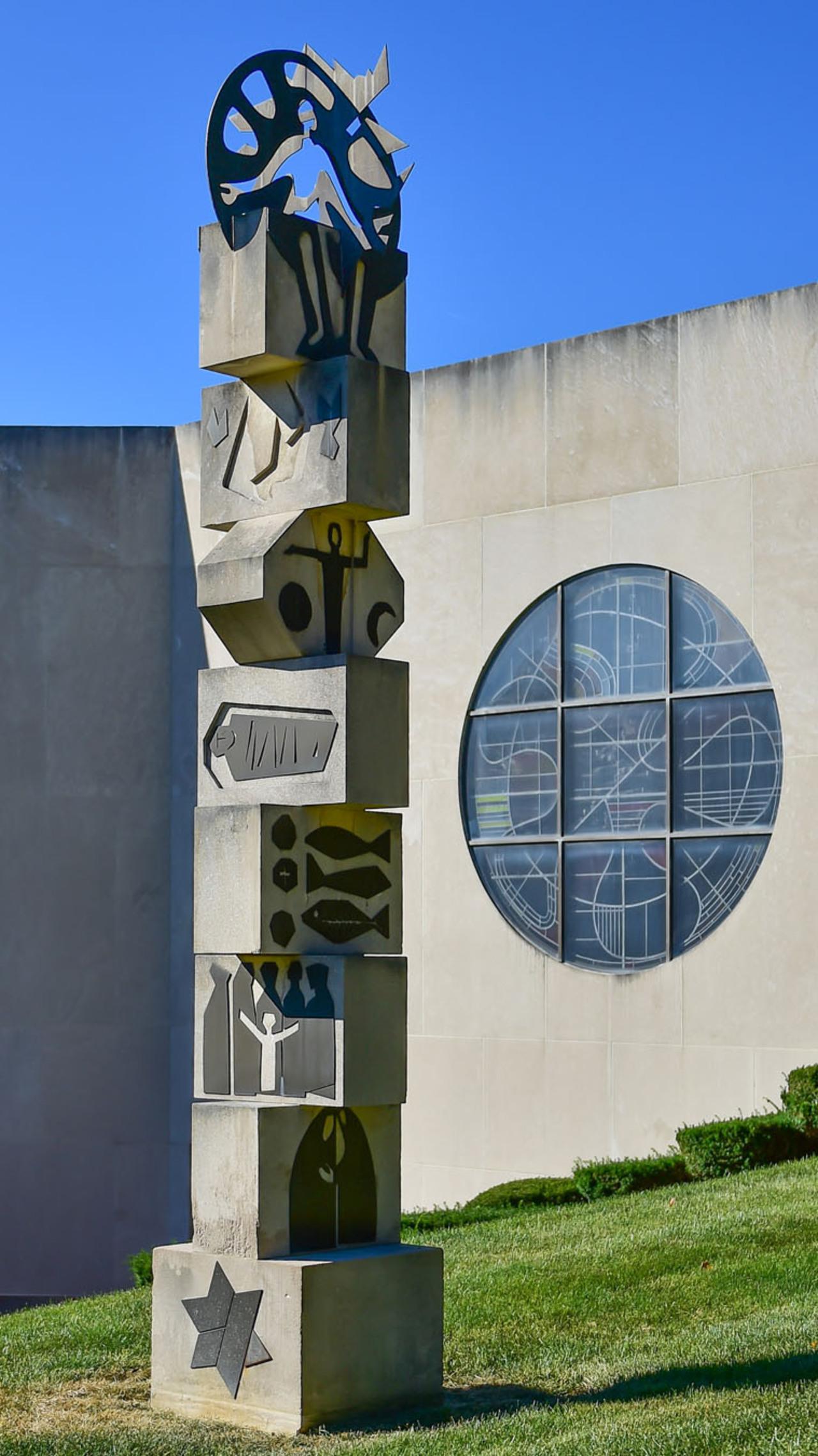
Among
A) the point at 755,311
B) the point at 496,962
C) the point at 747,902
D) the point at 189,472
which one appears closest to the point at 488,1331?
the point at 747,902

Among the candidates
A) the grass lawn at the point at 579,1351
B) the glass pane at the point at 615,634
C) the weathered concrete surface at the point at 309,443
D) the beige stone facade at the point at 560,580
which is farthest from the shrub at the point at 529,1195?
the weathered concrete surface at the point at 309,443

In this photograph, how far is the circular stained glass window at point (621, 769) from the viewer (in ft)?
50.6

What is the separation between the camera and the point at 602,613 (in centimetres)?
1648

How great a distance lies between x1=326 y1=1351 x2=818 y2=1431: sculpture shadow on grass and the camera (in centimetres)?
690

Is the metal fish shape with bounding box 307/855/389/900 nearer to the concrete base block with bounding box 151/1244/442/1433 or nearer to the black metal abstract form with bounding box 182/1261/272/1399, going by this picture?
the concrete base block with bounding box 151/1244/442/1433

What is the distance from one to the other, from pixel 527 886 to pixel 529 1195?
11.2ft

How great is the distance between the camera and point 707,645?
15.7m

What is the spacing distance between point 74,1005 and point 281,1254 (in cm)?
1296

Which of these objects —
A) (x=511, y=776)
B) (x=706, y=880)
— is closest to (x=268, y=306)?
(x=706, y=880)

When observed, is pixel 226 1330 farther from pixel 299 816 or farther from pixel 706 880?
pixel 706 880

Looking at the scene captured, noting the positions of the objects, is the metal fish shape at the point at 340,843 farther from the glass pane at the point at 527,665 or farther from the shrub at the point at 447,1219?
the glass pane at the point at 527,665

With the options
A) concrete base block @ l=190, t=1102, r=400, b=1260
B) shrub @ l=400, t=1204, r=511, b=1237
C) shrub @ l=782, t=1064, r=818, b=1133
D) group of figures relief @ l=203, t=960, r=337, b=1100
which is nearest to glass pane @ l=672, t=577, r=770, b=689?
shrub @ l=782, t=1064, r=818, b=1133

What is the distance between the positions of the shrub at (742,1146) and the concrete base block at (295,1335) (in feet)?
20.8

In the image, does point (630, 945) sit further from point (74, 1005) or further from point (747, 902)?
point (74, 1005)
